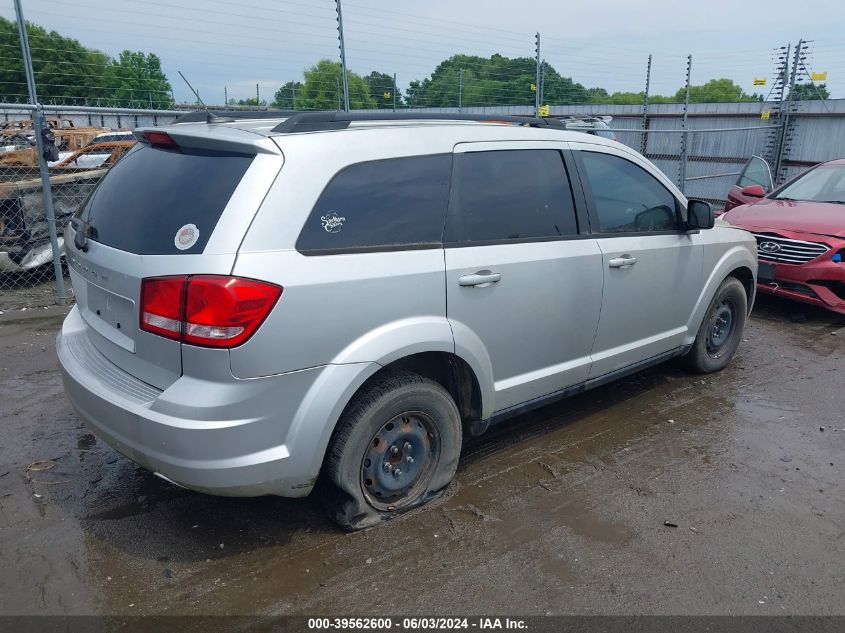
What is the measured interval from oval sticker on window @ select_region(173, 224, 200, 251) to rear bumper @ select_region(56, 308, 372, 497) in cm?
52

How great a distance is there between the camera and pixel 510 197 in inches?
138

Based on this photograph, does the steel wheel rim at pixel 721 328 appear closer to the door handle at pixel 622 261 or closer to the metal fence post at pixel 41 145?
the door handle at pixel 622 261

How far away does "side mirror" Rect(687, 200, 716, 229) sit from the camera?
4418 mm

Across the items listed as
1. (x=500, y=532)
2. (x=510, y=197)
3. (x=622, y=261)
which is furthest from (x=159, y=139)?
(x=622, y=261)

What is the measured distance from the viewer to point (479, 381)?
3.34 meters

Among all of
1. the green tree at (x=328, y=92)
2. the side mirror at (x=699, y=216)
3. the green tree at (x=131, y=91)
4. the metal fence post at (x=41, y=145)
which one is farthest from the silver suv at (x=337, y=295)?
the green tree at (x=131, y=91)

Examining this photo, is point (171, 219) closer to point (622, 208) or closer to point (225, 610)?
point (225, 610)

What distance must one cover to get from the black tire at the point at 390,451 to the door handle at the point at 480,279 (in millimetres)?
501

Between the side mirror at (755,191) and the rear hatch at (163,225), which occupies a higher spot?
the rear hatch at (163,225)

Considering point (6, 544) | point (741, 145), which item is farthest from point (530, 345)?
point (741, 145)

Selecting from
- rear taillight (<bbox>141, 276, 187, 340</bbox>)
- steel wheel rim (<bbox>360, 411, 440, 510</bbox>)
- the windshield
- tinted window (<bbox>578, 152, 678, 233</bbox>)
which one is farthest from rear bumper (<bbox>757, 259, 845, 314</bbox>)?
rear taillight (<bbox>141, 276, 187, 340</bbox>)

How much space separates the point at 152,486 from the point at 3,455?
3.30ft

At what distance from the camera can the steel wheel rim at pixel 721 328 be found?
515 centimetres

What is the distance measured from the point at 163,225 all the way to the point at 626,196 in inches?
108
